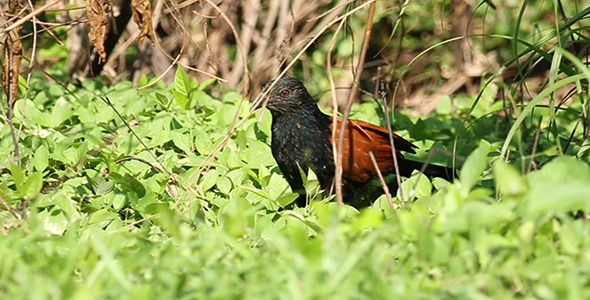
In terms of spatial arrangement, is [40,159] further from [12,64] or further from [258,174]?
[258,174]

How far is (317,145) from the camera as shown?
434cm

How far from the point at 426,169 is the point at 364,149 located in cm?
40

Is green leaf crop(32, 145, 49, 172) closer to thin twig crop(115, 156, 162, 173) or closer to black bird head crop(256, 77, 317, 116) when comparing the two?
thin twig crop(115, 156, 162, 173)

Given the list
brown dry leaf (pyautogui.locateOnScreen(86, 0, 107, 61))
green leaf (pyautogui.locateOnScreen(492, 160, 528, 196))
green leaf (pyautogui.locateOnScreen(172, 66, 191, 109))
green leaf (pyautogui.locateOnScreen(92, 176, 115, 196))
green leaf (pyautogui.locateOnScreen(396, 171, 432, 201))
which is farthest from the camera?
green leaf (pyautogui.locateOnScreen(172, 66, 191, 109))

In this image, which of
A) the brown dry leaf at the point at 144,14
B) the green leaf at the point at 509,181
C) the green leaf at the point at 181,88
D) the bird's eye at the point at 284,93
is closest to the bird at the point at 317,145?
the bird's eye at the point at 284,93

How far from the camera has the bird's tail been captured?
178 inches

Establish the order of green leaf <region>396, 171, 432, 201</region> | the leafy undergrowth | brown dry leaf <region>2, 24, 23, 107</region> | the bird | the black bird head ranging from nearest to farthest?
the leafy undergrowth < brown dry leaf <region>2, 24, 23, 107</region> < green leaf <region>396, 171, 432, 201</region> < the bird < the black bird head

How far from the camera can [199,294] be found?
6.86 ft

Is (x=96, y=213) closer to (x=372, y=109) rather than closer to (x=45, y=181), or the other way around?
(x=45, y=181)

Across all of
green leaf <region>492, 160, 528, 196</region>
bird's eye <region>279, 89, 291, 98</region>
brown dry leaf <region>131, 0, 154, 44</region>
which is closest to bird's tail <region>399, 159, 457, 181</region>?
bird's eye <region>279, 89, 291, 98</region>

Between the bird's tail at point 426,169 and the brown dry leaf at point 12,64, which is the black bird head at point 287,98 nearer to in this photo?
the bird's tail at point 426,169

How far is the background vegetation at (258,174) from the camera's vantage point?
2188 millimetres

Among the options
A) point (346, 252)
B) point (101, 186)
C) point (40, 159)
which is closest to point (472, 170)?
point (346, 252)

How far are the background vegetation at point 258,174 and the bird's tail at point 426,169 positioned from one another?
92 mm
